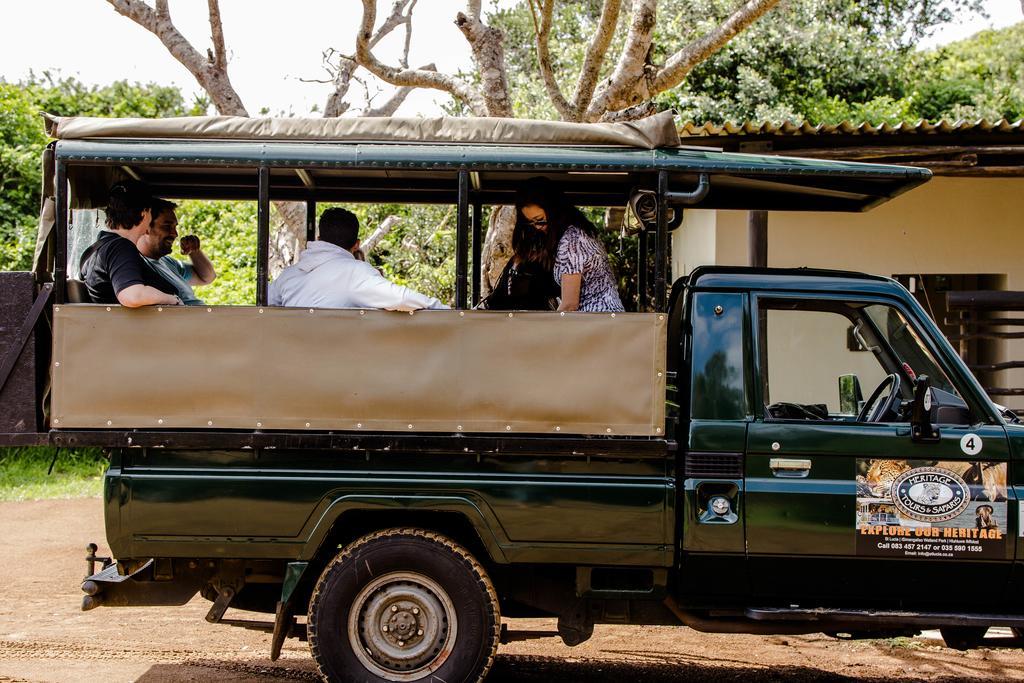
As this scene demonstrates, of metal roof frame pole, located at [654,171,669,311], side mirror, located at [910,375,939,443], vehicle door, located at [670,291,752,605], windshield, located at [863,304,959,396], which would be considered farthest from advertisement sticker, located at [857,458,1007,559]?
metal roof frame pole, located at [654,171,669,311]

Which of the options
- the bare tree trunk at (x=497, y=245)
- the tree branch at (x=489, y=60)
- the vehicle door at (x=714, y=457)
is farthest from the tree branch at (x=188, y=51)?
the vehicle door at (x=714, y=457)

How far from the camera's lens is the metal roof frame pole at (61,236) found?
13.8ft

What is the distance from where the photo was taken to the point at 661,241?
4301mm

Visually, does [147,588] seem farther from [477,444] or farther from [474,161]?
Result: [474,161]

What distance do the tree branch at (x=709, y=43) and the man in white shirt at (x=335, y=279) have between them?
165 inches

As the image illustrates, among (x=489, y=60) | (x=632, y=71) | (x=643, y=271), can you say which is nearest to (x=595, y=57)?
(x=632, y=71)

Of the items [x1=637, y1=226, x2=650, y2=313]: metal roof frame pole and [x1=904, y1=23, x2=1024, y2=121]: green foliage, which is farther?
[x1=904, y1=23, x2=1024, y2=121]: green foliage

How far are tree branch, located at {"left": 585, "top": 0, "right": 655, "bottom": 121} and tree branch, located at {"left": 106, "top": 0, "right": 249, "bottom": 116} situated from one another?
318 centimetres

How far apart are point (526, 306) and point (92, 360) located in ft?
6.92

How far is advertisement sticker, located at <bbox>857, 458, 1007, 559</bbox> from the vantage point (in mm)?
4262

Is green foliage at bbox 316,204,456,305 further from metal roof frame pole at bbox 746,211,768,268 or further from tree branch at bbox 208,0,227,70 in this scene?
metal roof frame pole at bbox 746,211,768,268

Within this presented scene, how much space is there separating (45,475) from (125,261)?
7.40 metres

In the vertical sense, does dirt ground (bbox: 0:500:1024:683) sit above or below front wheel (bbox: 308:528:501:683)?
below

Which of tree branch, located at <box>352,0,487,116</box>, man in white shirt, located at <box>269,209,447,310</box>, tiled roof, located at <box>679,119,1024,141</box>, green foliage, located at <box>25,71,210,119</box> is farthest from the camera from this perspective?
green foliage, located at <box>25,71,210,119</box>
